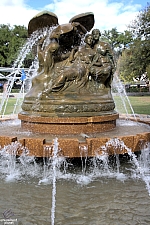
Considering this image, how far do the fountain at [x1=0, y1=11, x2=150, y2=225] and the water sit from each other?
0.01 meters

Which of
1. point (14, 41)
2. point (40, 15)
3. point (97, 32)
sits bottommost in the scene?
point (97, 32)

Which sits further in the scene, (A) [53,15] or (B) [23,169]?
(A) [53,15]

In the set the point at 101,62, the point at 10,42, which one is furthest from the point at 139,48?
the point at 101,62

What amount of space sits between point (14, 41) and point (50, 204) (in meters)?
50.1

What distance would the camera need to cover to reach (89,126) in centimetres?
618

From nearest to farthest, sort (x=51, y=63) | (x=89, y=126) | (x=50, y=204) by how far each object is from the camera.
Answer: (x=50, y=204) < (x=89, y=126) < (x=51, y=63)

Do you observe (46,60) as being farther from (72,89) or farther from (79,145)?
(79,145)

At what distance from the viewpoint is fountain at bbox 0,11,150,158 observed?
608cm

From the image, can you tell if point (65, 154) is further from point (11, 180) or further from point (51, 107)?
point (51, 107)

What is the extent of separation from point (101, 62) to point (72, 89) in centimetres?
107

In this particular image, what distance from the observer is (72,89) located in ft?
22.0

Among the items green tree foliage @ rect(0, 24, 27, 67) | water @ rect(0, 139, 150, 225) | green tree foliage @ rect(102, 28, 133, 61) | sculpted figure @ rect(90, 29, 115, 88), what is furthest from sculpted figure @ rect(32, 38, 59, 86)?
green tree foliage @ rect(102, 28, 133, 61)

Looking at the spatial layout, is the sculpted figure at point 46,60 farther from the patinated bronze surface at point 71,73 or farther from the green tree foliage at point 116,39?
the green tree foliage at point 116,39

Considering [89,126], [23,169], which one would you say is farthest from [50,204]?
[89,126]
